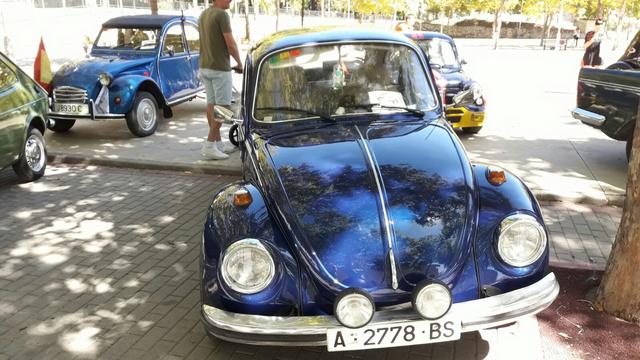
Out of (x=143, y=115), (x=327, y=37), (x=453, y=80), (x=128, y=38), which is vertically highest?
(x=327, y=37)

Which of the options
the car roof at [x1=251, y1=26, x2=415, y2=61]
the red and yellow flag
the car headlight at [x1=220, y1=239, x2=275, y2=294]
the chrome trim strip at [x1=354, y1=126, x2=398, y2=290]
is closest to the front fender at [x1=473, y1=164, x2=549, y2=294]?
the chrome trim strip at [x1=354, y1=126, x2=398, y2=290]

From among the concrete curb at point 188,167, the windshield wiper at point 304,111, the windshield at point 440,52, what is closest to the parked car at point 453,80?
the windshield at point 440,52

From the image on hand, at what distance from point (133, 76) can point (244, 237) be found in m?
6.57

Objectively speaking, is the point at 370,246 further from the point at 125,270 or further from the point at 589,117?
the point at 589,117

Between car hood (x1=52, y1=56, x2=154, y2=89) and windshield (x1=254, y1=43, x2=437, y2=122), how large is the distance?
5.11 metres

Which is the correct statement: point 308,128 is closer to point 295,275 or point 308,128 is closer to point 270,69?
point 270,69

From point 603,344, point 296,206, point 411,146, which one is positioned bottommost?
point 603,344

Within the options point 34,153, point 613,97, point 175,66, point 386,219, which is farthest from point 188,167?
point 613,97

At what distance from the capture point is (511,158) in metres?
7.03

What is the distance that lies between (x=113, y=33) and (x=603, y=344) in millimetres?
9383

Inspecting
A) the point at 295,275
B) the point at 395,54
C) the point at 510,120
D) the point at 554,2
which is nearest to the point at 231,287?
the point at 295,275

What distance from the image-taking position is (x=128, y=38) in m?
9.44

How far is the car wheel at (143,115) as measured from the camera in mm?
8461

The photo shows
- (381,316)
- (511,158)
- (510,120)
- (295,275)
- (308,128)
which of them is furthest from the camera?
(510,120)
